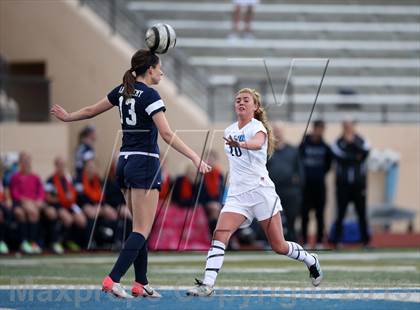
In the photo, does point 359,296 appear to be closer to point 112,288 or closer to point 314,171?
point 112,288

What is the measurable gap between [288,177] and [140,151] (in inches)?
343

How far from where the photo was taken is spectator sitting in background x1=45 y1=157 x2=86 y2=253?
16.8 metres

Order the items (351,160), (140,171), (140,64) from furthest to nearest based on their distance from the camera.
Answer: (351,160) < (140,64) < (140,171)

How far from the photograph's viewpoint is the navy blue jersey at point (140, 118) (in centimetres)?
845

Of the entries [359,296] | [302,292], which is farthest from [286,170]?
[359,296]

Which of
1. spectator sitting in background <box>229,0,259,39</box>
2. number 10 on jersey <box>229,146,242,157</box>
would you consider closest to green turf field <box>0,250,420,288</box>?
number 10 on jersey <box>229,146,242,157</box>

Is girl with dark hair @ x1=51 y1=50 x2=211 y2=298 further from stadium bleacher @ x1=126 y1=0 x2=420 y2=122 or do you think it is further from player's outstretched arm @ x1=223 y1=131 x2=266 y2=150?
stadium bleacher @ x1=126 y1=0 x2=420 y2=122

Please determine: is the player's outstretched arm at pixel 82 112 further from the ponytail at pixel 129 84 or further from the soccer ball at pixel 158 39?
the soccer ball at pixel 158 39

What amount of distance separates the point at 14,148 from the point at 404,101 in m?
7.43

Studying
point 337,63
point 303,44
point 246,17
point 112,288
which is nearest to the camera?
point 112,288

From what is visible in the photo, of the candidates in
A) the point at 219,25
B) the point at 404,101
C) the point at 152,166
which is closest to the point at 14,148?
A: the point at 219,25

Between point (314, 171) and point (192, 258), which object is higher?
point (314, 171)

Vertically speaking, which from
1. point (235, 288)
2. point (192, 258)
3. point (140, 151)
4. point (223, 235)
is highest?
point (140, 151)

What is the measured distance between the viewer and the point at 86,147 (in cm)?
1780
